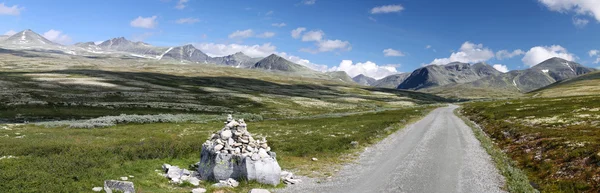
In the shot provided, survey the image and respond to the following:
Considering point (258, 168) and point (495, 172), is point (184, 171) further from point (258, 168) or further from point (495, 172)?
point (495, 172)

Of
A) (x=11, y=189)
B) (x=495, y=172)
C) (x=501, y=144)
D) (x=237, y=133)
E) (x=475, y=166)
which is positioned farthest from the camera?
(x=501, y=144)

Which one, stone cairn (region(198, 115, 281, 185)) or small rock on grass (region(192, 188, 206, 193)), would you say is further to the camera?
stone cairn (region(198, 115, 281, 185))

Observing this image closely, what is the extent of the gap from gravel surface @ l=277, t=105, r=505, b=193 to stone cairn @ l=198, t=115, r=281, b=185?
1812 millimetres

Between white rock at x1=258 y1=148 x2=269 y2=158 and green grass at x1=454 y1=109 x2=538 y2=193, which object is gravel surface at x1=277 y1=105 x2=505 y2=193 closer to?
green grass at x1=454 y1=109 x2=538 y2=193

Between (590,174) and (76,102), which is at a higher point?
(590,174)

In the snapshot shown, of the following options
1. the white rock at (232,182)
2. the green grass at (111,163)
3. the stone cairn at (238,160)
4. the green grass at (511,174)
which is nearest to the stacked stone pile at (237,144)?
the stone cairn at (238,160)

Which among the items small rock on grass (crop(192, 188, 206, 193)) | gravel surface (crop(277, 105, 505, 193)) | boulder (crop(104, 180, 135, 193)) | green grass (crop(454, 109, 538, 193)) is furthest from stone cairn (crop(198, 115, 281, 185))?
green grass (crop(454, 109, 538, 193))

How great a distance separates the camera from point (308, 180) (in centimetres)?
2359

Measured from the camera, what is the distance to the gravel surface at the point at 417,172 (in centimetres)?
2131

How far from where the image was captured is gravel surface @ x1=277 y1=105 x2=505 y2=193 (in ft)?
69.9

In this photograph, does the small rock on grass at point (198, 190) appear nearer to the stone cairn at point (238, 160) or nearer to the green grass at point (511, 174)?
the stone cairn at point (238, 160)

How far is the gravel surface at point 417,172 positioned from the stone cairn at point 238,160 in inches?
71.4

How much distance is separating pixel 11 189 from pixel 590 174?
3353cm

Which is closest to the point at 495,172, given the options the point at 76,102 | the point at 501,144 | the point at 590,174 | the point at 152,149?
the point at 590,174
